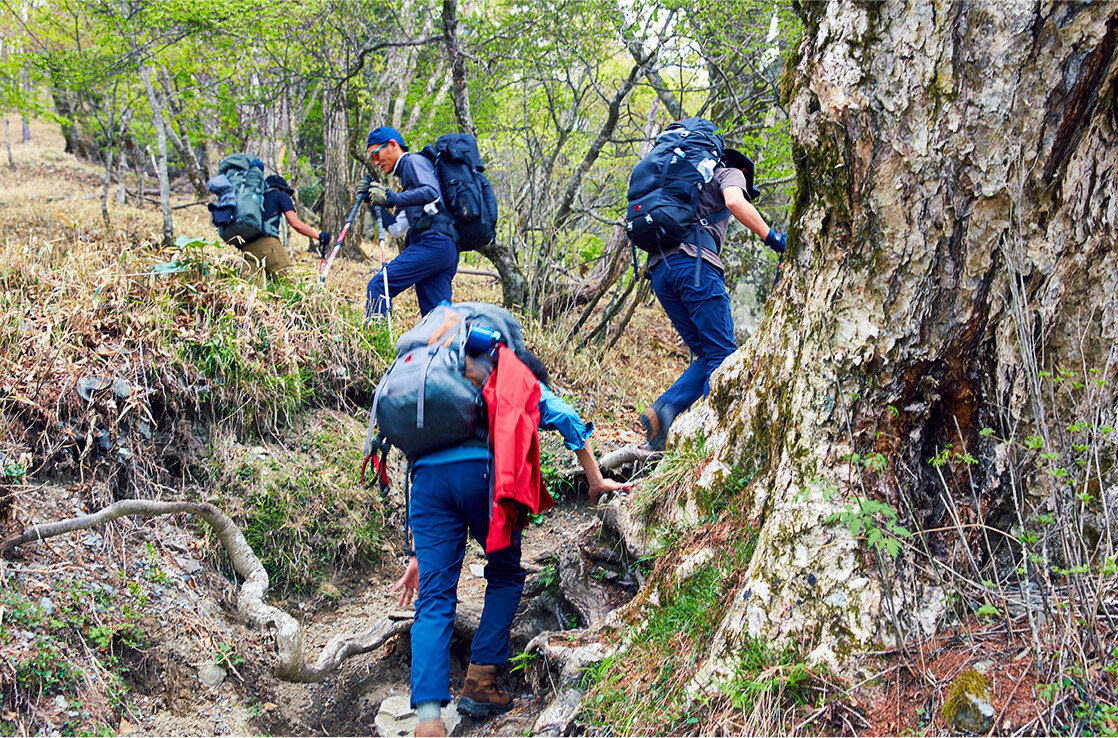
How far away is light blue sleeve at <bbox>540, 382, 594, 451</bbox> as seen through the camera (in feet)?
10.7

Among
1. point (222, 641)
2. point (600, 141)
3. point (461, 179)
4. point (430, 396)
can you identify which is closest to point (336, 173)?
point (600, 141)

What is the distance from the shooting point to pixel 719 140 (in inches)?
185

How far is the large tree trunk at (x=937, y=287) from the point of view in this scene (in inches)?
92.4

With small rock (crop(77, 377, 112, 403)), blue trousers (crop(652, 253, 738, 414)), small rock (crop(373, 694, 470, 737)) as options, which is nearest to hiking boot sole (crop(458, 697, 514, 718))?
small rock (crop(373, 694, 470, 737))

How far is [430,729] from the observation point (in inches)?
115

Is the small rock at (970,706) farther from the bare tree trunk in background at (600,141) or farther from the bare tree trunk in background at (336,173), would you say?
the bare tree trunk in background at (336,173)

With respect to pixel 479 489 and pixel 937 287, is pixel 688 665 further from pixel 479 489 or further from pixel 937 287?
pixel 937 287

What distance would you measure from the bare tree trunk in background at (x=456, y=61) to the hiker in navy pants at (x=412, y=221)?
4.17 ft

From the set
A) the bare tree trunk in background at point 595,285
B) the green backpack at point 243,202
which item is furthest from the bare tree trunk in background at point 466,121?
the green backpack at point 243,202

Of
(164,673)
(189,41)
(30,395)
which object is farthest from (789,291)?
(189,41)

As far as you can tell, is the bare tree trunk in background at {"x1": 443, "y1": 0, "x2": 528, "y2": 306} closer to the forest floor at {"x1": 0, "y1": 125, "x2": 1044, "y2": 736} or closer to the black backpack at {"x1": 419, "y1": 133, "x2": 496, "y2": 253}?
the black backpack at {"x1": 419, "y1": 133, "x2": 496, "y2": 253}

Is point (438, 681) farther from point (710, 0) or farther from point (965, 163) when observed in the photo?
point (710, 0)

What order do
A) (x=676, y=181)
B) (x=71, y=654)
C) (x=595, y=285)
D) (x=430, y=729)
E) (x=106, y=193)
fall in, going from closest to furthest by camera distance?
(x=430, y=729)
(x=71, y=654)
(x=676, y=181)
(x=595, y=285)
(x=106, y=193)

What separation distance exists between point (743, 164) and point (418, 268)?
9.52 feet
